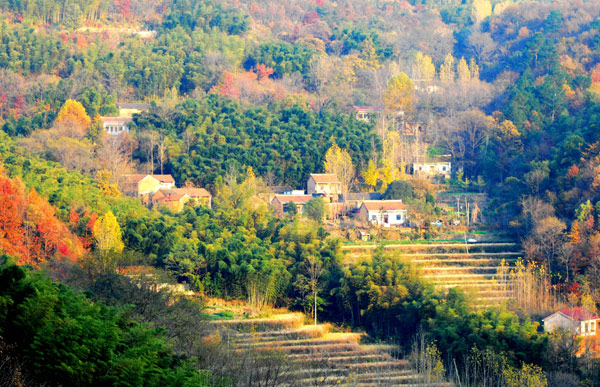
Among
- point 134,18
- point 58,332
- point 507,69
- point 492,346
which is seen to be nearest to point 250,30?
point 134,18

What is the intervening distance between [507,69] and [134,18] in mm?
24064

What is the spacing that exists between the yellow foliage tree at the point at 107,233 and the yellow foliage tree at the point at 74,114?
483 inches

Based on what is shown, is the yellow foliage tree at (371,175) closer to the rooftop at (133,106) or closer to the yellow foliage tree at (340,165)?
the yellow foliage tree at (340,165)

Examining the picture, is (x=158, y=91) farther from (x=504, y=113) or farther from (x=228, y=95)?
(x=504, y=113)

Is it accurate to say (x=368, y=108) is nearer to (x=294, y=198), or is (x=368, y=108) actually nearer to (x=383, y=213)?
(x=294, y=198)

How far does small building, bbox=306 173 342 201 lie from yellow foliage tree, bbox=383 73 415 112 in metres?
9.56

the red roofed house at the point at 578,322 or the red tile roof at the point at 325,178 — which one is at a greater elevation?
the red tile roof at the point at 325,178

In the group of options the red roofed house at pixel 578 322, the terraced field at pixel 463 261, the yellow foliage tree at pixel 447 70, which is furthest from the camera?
the yellow foliage tree at pixel 447 70

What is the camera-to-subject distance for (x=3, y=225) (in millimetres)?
22250

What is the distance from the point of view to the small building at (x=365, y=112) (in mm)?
40747

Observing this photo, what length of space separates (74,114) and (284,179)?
1002cm

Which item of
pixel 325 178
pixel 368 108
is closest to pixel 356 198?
pixel 325 178

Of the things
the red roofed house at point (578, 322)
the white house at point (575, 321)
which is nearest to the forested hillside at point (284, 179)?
the red roofed house at point (578, 322)

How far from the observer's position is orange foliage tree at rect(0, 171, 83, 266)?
871 inches
